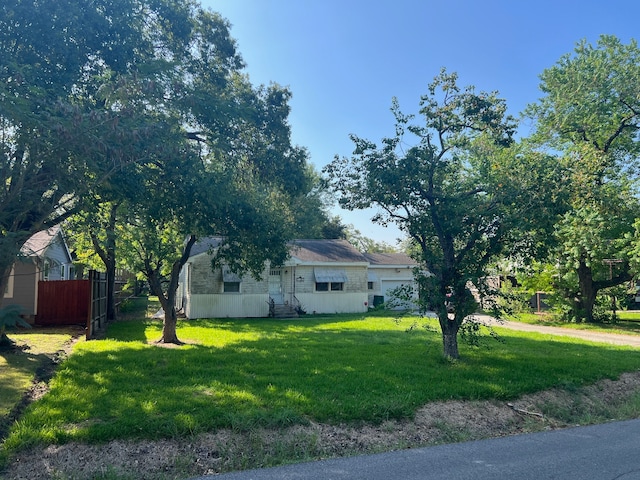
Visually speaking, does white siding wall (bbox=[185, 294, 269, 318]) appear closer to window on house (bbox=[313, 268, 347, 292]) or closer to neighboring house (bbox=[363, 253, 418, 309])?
window on house (bbox=[313, 268, 347, 292])

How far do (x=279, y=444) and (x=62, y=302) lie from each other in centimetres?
1419

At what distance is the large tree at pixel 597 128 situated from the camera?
1764 centimetres

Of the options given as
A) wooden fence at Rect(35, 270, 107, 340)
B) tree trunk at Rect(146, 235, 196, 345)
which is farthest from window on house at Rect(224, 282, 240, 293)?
tree trunk at Rect(146, 235, 196, 345)

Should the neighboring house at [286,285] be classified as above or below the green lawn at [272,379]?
above

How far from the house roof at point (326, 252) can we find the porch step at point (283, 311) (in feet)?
8.23

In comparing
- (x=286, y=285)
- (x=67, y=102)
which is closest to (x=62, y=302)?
(x=286, y=285)

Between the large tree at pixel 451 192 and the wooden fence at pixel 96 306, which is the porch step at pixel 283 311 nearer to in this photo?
the wooden fence at pixel 96 306

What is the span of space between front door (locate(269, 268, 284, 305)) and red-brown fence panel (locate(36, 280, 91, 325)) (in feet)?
27.8

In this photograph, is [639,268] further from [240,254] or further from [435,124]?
[240,254]

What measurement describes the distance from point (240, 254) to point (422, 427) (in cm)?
733

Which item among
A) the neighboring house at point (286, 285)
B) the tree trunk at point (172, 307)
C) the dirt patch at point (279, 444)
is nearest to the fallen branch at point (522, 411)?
the dirt patch at point (279, 444)

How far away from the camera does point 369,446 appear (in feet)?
17.3

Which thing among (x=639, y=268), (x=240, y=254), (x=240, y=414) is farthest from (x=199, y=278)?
(x=639, y=268)

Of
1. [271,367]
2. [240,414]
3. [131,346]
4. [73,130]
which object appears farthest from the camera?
[131,346]
